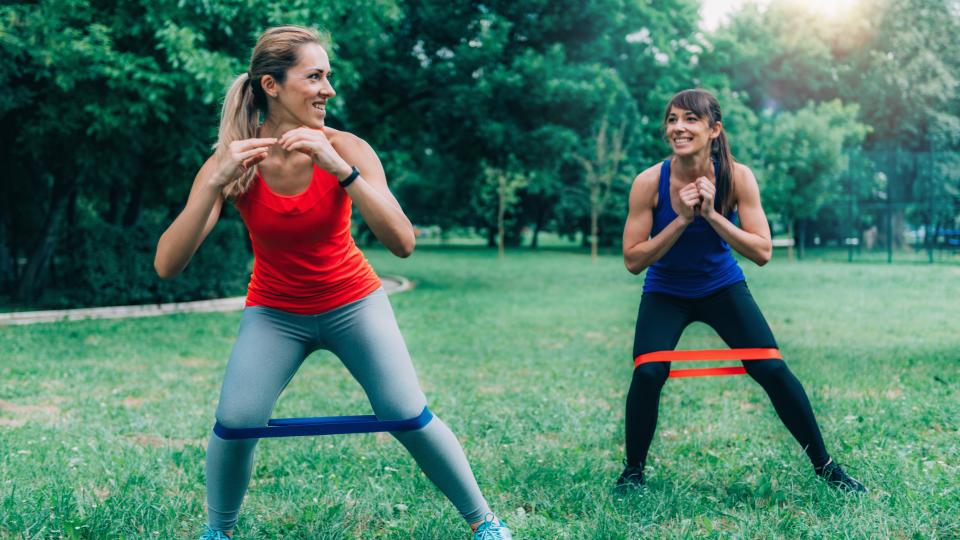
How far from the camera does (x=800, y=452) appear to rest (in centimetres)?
Result: 494

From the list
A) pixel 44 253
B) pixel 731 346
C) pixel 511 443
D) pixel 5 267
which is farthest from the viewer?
pixel 5 267

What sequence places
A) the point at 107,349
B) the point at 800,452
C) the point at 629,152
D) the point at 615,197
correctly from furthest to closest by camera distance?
the point at 615,197, the point at 629,152, the point at 107,349, the point at 800,452

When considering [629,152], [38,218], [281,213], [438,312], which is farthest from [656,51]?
[281,213]

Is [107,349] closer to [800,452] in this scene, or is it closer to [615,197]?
[800,452]

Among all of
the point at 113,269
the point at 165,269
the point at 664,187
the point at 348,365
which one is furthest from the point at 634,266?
the point at 113,269

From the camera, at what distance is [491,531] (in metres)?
3.36

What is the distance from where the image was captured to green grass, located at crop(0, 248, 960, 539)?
3836mm

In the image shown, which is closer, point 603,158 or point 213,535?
point 213,535

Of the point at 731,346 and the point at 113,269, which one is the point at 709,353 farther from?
the point at 113,269

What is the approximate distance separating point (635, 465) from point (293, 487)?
5.78 feet

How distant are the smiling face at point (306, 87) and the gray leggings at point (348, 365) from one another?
2.46 feet

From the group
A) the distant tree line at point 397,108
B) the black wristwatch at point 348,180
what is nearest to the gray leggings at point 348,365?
the black wristwatch at point 348,180

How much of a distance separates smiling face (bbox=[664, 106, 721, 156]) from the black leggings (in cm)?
72

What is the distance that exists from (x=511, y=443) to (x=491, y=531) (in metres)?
2.05
